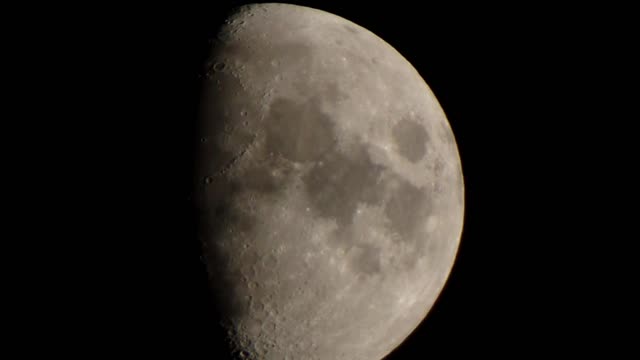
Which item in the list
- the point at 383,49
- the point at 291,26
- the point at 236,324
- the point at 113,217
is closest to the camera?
the point at 113,217

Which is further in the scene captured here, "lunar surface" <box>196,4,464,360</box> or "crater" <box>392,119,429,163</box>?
"crater" <box>392,119,429,163</box>

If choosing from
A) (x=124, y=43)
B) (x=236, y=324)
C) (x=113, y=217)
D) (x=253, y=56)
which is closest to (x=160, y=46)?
(x=124, y=43)

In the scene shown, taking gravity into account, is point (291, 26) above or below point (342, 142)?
above

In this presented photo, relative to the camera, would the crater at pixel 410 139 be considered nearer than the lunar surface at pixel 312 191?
No

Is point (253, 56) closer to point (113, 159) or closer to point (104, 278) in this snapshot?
point (113, 159)
